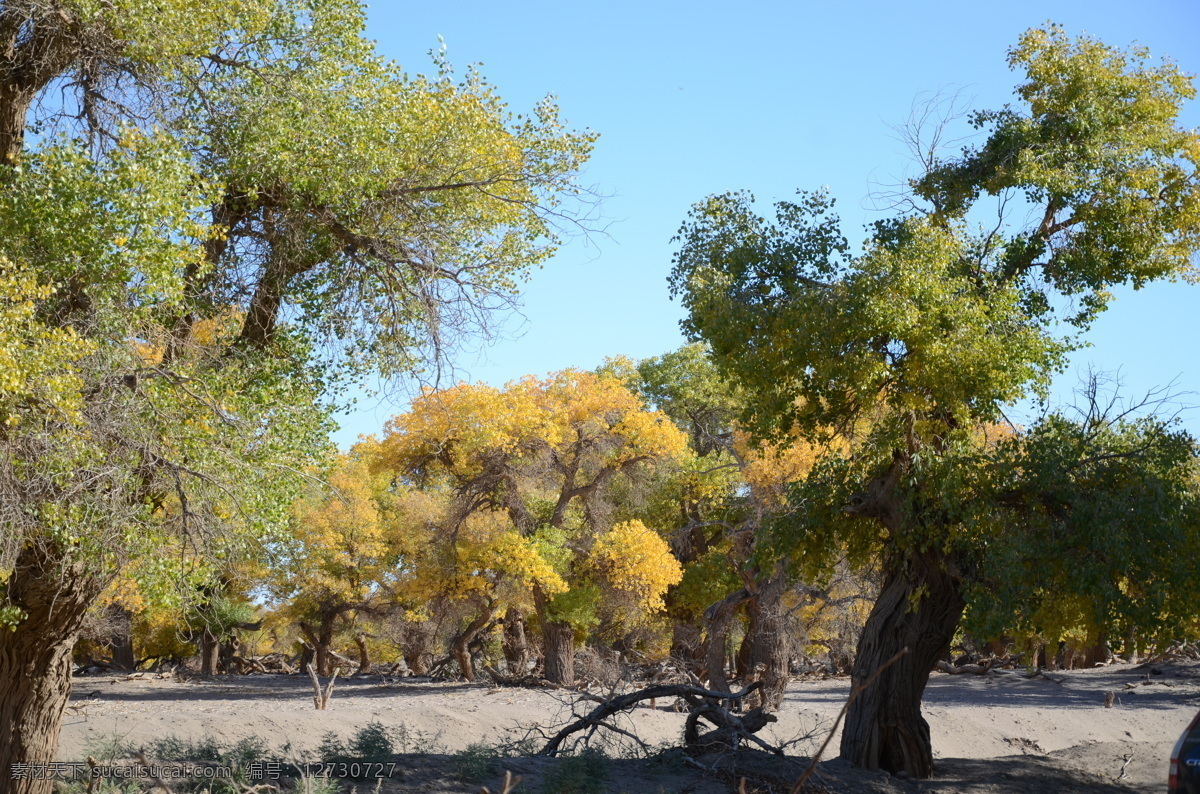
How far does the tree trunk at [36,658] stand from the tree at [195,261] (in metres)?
0.03

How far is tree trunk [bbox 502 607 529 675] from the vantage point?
28.4 meters

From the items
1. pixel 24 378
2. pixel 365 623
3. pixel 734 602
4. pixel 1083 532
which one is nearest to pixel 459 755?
pixel 24 378

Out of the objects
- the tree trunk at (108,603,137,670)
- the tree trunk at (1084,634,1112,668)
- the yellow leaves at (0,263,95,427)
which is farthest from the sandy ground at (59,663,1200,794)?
the tree trunk at (1084,634,1112,668)

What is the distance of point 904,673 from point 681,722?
8.47 m

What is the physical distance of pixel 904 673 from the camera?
492 inches

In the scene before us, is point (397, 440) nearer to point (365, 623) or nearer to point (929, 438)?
point (365, 623)

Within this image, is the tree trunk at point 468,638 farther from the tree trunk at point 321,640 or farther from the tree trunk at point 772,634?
the tree trunk at point 772,634

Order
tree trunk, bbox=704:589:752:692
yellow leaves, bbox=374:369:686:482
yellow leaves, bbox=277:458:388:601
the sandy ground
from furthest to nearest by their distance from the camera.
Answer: yellow leaves, bbox=277:458:388:601 → yellow leaves, bbox=374:369:686:482 → tree trunk, bbox=704:589:752:692 → the sandy ground

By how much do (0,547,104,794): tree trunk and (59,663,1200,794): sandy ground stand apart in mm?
800

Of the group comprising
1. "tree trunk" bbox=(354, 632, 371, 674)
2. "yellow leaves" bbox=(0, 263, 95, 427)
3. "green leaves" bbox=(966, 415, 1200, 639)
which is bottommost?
"tree trunk" bbox=(354, 632, 371, 674)

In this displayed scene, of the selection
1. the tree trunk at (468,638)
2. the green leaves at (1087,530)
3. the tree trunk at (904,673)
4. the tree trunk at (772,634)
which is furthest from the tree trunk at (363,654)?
the green leaves at (1087,530)

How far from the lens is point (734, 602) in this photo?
2222 cm

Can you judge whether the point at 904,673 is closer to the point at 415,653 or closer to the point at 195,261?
the point at 195,261

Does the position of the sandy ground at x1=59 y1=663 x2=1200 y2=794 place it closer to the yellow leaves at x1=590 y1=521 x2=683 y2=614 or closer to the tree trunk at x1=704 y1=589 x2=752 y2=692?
the tree trunk at x1=704 y1=589 x2=752 y2=692
